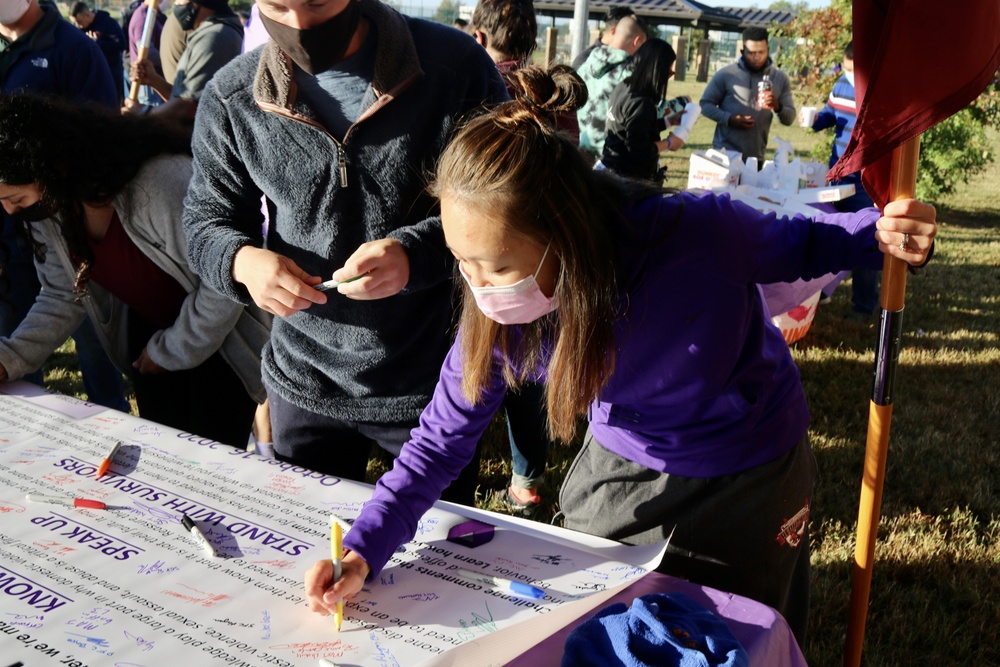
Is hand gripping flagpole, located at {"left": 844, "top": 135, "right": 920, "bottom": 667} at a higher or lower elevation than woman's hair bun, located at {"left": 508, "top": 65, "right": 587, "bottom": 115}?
lower

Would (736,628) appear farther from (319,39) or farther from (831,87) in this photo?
(831,87)

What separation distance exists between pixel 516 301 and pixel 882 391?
2.19ft

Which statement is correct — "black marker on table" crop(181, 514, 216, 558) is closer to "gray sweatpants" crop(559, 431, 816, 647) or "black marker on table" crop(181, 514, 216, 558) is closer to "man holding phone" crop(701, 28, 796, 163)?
"gray sweatpants" crop(559, 431, 816, 647)

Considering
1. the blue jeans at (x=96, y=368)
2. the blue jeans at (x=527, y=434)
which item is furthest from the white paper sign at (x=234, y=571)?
the blue jeans at (x=96, y=368)

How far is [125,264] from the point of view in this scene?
7.00 ft

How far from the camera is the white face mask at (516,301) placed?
124 centimetres

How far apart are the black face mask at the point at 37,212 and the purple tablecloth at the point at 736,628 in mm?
1575

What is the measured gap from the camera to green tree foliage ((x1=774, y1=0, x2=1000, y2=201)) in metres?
7.30

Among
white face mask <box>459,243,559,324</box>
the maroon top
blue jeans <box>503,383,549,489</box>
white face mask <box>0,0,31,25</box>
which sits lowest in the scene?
blue jeans <box>503,383,549,489</box>

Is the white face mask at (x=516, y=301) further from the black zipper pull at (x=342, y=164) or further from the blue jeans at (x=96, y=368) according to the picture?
the blue jeans at (x=96, y=368)

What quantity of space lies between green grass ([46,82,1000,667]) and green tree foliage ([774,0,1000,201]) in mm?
2297
